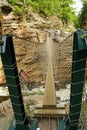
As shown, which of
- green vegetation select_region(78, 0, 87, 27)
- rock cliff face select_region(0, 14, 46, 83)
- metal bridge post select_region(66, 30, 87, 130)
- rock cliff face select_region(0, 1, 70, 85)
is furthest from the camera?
green vegetation select_region(78, 0, 87, 27)

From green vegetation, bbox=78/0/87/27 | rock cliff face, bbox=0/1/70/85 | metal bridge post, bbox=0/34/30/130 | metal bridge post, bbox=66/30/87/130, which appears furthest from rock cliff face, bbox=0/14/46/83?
green vegetation, bbox=78/0/87/27

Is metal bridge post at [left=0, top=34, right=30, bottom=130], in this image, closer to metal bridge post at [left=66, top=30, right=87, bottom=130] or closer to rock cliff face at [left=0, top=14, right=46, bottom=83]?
metal bridge post at [left=66, top=30, right=87, bottom=130]

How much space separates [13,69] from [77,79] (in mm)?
347

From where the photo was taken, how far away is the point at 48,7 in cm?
575

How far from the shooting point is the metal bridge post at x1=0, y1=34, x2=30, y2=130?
1.43 meters

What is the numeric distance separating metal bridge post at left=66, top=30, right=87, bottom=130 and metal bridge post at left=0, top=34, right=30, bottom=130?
290 mm

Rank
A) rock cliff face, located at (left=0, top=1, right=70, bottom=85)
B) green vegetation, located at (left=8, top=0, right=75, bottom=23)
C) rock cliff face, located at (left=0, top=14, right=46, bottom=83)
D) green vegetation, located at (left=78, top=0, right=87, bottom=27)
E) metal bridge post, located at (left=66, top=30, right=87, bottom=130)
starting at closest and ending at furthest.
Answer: metal bridge post, located at (left=66, top=30, right=87, bottom=130)
rock cliff face, located at (left=0, top=1, right=70, bottom=85)
rock cliff face, located at (left=0, top=14, right=46, bottom=83)
green vegetation, located at (left=8, top=0, right=75, bottom=23)
green vegetation, located at (left=78, top=0, right=87, bottom=27)

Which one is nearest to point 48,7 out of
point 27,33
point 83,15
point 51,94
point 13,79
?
point 27,33

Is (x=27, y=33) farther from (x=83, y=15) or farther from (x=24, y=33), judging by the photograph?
(x=83, y=15)

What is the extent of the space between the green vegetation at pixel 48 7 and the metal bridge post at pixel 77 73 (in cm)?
335

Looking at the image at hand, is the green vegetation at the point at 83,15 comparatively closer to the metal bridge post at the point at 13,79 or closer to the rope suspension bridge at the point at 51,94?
the rope suspension bridge at the point at 51,94

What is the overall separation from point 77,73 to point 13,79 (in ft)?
1.18

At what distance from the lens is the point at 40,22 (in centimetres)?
484

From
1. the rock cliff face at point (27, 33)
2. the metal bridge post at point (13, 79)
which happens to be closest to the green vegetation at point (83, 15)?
the rock cliff face at point (27, 33)
